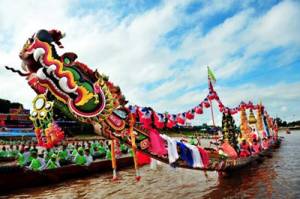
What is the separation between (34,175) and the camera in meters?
15.4

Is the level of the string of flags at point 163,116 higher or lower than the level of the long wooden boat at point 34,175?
higher

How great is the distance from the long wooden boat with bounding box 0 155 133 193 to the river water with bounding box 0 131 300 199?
43 cm

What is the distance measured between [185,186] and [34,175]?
24.1ft

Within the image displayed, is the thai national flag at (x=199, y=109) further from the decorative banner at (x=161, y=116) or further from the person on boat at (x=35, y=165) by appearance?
the person on boat at (x=35, y=165)

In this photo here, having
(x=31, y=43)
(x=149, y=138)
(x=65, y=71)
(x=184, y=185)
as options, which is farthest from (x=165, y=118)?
(x=184, y=185)

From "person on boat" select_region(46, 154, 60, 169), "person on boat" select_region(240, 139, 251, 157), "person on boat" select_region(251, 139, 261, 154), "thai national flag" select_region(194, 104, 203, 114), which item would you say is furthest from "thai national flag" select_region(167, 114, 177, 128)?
"person on boat" select_region(251, 139, 261, 154)

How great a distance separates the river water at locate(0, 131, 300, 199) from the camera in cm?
1255

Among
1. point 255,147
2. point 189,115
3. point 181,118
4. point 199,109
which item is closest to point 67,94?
point 181,118

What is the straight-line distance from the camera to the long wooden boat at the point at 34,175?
47.2ft

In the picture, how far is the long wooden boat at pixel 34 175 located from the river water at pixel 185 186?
17.0 inches

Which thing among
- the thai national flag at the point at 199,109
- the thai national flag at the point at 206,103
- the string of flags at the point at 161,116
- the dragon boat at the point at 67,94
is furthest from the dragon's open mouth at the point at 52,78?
the thai national flag at the point at 206,103

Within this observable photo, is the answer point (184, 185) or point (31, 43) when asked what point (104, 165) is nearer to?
point (184, 185)

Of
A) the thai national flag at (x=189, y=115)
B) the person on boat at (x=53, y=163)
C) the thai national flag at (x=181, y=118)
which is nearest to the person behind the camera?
the thai national flag at (x=181, y=118)

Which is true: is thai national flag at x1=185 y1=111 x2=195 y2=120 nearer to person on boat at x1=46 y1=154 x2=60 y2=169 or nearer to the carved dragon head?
the carved dragon head
